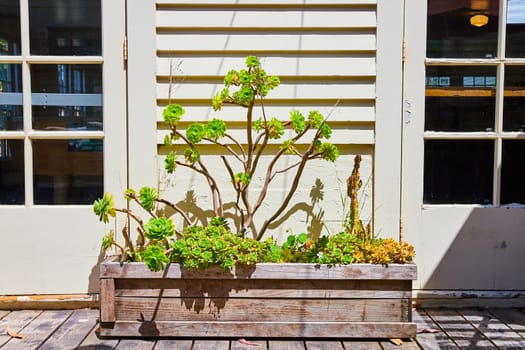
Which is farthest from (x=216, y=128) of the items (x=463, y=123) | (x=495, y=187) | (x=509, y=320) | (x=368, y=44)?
(x=509, y=320)

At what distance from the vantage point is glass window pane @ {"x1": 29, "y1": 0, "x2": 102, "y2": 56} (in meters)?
2.73

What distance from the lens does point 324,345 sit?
7.57 ft

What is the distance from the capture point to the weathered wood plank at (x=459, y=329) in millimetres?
2303

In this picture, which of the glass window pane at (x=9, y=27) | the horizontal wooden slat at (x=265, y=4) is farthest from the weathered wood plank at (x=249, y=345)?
the glass window pane at (x=9, y=27)

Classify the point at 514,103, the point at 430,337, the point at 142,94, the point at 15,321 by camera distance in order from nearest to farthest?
the point at 430,337
the point at 15,321
the point at 142,94
the point at 514,103

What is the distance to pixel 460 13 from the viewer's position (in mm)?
2795

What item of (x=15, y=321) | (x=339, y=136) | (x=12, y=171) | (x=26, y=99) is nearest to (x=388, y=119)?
(x=339, y=136)

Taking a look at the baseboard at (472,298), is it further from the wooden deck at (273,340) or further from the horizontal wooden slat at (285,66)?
the horizontal wooden slat at (285,66)

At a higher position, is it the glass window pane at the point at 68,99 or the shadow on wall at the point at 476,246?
the glass window pane at the point at 68,99

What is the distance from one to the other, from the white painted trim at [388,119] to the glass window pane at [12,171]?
6.18ft

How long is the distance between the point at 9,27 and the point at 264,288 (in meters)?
1.90

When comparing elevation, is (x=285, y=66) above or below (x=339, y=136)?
above

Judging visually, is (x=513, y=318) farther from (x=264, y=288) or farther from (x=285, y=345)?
(x=264, y=288)

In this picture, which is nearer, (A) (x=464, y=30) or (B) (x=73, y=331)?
(B) (x=73, y=331)
